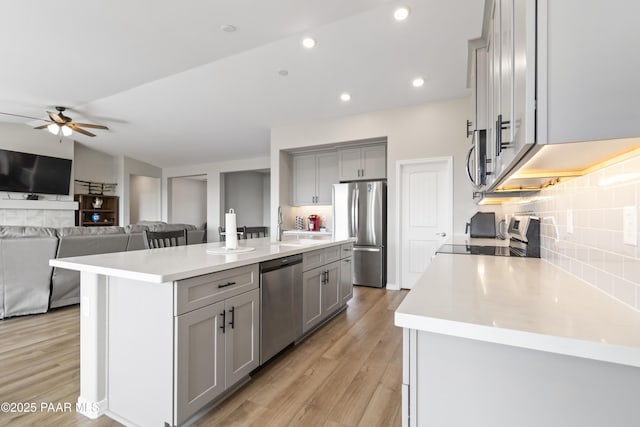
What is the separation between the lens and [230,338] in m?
1.72

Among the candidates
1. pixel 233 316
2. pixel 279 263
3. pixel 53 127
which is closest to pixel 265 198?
pixel 53 127

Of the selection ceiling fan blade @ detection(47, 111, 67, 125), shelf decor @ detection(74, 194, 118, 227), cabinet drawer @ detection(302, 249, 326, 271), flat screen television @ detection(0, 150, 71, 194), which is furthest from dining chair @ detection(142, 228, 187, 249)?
shelf decor @ detection(74, 194, 118, 227)

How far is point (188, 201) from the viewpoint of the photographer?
31.4 ft

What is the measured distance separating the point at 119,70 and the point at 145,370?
3.96 metres

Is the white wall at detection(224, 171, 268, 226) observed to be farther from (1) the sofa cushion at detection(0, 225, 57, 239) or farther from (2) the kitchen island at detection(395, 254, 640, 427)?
(2) the kitchen island at detection(395, 254, 640, 427)

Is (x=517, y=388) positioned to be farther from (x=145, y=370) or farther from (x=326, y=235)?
(x=326, y=235)

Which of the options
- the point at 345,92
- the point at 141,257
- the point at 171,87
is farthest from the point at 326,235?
the point at 141,257

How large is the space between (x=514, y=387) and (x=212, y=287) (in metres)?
1.39

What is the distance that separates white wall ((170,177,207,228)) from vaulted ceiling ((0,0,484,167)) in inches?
144

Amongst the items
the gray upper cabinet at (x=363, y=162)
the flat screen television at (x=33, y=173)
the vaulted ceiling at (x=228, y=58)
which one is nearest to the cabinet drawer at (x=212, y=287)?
the vaulted ceiling at (x=228, y=58)

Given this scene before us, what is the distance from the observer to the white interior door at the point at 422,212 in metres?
4.24

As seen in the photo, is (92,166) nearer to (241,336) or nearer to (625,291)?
(241,336)

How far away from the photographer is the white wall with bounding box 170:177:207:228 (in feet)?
29.8

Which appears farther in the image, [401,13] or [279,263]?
[401,13]
